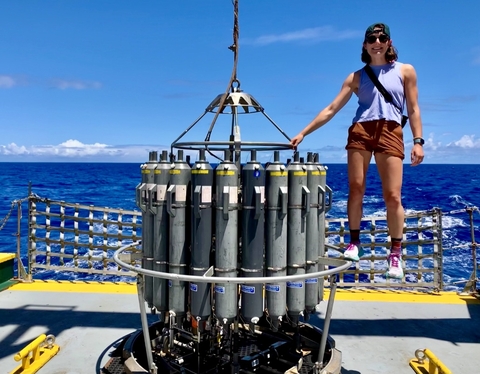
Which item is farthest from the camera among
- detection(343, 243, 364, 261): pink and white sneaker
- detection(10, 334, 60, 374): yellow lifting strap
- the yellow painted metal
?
the yellow painted metal

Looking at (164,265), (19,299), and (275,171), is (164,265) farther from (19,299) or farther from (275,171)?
(19,299)

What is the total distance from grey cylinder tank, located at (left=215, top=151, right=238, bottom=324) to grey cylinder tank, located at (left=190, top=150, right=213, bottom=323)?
0.07 meters

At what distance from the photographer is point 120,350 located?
4.29 m

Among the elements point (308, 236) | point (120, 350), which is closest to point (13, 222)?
point (120, 350)

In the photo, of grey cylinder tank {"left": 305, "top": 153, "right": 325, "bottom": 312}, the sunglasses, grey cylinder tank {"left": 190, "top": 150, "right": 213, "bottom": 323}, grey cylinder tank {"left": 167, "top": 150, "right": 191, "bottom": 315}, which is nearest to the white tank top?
the sunglasses

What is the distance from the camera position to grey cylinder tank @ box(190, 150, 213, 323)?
3.22 metres

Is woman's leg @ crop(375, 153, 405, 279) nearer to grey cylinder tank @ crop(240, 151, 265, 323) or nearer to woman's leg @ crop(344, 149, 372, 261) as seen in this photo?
woman's leg @ crop(344, 149, 372, 261)

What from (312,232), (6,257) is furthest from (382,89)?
(6,257)

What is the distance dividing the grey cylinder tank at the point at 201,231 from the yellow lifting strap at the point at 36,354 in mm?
1827

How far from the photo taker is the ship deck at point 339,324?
438 centimetres

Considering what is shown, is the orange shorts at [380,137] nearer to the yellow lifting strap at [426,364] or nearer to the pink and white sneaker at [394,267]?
the pink and white sneaker at [394,267]

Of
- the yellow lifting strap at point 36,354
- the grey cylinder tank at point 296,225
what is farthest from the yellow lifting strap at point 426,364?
the yellow lifting strap at point 36,354

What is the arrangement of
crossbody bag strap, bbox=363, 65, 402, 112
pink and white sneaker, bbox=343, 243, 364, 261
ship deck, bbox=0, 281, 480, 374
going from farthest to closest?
ship deck, bbox=0, 281, 480, 374
pink and white sneaker, bbox=343, 243, 364, 261
crossbody bag strap, bbox=363, 65, 402, 112

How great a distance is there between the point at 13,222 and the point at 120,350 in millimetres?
23525
